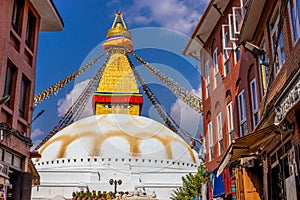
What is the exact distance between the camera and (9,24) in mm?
12883

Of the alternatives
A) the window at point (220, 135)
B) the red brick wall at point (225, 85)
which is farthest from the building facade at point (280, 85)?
the window at point (220, 135)

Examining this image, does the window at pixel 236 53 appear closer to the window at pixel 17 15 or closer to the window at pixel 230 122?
the window at pixel 230 122

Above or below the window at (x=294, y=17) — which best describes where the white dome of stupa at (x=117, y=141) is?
above

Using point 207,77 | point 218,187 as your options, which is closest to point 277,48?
point 218,187

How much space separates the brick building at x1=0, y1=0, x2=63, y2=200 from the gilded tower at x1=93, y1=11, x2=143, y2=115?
108 ft

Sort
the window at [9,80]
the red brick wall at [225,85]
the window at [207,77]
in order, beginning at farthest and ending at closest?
1. the window at [207,77]
2. the red brick wall at [225,85]
3. the window at [9,80]

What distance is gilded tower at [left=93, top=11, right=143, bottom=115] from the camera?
4953 centimetres

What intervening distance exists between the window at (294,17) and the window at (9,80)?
29.6ft

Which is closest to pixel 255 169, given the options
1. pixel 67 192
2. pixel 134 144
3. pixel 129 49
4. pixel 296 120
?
pixel 296 120

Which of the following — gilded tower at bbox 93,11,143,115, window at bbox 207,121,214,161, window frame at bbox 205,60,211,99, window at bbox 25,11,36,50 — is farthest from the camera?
gilded tower at bbox 93,11,143,115

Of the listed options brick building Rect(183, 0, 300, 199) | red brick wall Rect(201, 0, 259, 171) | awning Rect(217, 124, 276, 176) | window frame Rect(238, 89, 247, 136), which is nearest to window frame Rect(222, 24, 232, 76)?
brick building Rect(183, 0, 300, 199)

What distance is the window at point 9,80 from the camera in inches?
518

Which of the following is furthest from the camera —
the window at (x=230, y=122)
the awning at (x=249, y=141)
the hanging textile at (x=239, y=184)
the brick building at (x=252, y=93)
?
the window at (x=230, y=122)

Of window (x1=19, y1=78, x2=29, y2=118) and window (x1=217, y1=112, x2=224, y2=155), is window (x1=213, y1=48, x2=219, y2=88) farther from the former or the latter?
window (x1=19, y1=78, x2=29, y2=118)
